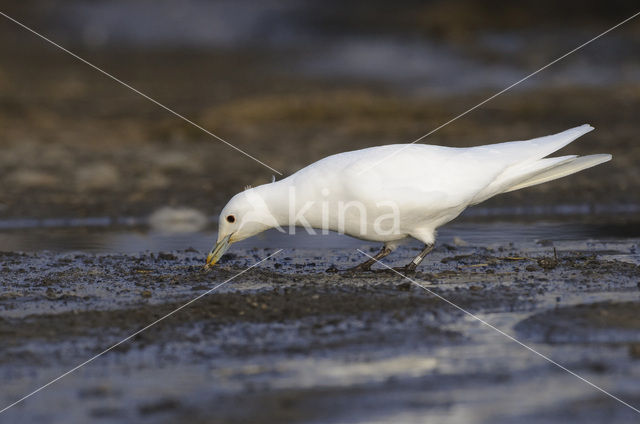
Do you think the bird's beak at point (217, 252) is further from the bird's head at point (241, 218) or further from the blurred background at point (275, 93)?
the blurred background at point (275, 93)

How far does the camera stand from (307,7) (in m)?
22.2

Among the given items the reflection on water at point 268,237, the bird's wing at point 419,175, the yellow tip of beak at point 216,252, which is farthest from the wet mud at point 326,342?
the reflection on water at point 268,237

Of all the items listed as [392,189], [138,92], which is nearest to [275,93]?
[138,92]

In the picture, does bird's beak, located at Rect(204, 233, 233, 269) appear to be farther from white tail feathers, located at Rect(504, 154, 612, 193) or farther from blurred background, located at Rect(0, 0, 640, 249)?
blurred background, located at Rect(0, 0, 640, 249)

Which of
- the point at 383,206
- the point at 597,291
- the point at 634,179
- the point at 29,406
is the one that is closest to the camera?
the point at 29,406

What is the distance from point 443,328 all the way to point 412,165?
2.14 metres

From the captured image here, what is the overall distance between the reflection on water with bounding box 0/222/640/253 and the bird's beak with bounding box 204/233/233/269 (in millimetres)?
1307

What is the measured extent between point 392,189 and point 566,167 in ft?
5.12

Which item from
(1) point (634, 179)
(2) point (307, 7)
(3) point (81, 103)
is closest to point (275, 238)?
(1) point (634, 179)

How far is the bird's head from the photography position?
304 inches

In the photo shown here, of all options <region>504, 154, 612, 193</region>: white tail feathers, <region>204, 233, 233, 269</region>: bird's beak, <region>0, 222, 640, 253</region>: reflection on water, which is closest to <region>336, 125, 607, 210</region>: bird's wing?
<region>504, 154, 612, 193</region>: white tail feathers

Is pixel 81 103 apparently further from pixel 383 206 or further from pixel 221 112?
pixel 383 206

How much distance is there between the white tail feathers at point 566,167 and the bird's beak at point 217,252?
235cm

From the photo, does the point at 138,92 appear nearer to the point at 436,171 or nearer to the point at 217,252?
the point at 217,252
